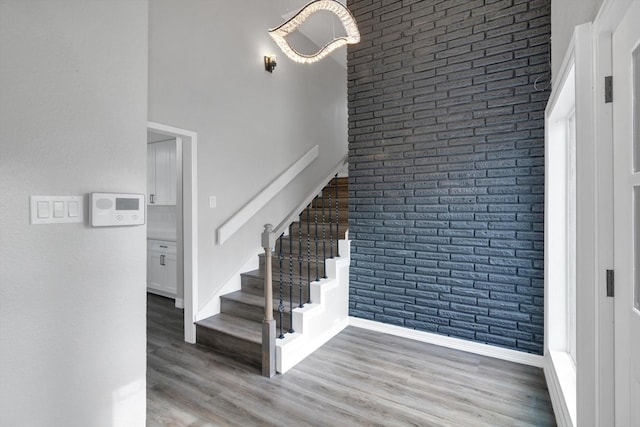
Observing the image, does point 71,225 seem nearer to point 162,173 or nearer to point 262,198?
point 262,198

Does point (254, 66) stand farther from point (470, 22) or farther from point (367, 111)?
point (470, 22)

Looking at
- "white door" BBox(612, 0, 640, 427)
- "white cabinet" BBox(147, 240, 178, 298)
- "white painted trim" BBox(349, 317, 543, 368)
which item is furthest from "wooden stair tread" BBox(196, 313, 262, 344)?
"white door" BBox(612, 0, 640, 427)

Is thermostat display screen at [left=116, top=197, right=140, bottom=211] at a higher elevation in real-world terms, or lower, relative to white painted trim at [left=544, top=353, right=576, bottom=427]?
higher

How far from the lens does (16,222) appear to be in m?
1.29

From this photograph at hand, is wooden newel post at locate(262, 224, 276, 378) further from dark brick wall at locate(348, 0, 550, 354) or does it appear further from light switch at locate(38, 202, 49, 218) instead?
light switch at locate(38, 202, 49, 218)

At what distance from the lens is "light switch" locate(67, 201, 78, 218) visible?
4.73 feet

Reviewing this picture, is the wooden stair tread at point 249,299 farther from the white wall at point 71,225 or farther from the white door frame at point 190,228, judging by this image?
the white wall at point 71,225

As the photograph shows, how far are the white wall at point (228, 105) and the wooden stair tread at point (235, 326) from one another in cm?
22

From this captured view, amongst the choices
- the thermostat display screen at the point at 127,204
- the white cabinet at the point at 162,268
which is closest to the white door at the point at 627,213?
the thermostat display screen at the point at 127,204

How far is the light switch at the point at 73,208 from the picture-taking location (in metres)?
1.44

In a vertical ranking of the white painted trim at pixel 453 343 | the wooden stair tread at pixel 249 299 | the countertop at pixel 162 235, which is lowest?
the white painted trim at pixel 453 343

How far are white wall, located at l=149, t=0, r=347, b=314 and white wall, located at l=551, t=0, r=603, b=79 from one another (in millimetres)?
2903

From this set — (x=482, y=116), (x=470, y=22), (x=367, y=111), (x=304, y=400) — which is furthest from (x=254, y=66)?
(x=304, y=400)

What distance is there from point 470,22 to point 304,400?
3.38 metres
